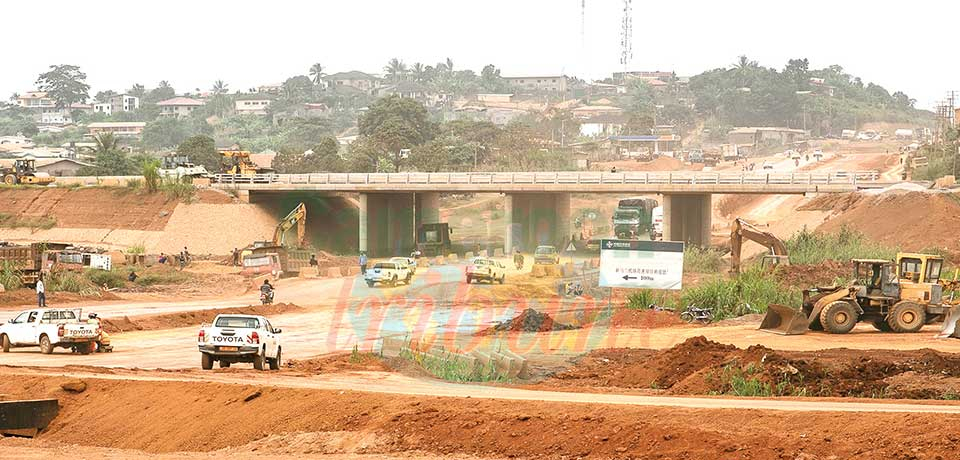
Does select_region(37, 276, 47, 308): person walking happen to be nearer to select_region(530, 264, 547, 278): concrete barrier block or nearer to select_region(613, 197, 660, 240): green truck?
select_region(530, 264, 547, 278): concrete barrier block

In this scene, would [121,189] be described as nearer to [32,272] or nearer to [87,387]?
[32,272]

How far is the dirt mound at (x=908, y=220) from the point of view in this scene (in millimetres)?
69425

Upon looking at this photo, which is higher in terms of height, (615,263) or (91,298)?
(615,263)

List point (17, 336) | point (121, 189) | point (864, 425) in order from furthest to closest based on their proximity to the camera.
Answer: point (121, 189) → point (17, 336) → point (864, 425)

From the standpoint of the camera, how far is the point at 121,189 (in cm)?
9675

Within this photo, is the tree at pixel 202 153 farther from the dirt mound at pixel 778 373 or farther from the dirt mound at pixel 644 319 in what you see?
the dirt mound at pixel 778 373

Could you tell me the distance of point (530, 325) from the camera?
143ft

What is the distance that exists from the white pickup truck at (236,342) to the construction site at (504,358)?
1.01ft

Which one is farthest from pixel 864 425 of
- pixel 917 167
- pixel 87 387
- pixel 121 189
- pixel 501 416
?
pixel 917 167

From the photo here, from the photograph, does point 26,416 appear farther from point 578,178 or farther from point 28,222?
point 28,222

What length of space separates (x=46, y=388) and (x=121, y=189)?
73.9m

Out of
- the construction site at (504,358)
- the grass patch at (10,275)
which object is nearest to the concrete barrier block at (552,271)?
the construction site at (504,358)

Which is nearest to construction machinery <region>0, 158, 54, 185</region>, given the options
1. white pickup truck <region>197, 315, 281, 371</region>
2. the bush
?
the bush

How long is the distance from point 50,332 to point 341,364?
8.69 m
